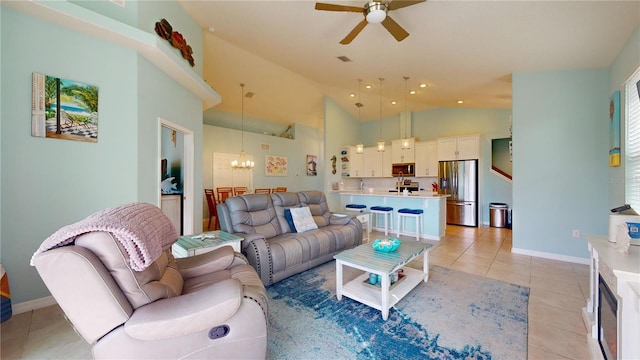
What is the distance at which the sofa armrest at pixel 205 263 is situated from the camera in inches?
73.5

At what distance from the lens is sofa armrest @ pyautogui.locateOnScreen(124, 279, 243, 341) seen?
1114 mm

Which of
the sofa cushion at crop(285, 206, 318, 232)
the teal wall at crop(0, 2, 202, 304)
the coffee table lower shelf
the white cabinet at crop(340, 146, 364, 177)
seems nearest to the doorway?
the teal wall at crop(0, 2, 202, 304)

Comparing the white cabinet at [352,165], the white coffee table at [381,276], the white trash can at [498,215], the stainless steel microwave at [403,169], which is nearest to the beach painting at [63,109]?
the white coffee table at [381,276]

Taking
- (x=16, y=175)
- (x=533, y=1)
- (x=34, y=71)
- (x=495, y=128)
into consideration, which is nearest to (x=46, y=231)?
(x=16, y=175)

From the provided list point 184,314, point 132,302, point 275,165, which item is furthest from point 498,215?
point 132,302

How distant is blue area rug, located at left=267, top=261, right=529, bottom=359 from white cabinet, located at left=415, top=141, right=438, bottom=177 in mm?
4178

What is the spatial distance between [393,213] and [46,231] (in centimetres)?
529

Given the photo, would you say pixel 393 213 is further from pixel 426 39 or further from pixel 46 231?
pixel 46 231

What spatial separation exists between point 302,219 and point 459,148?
482cm

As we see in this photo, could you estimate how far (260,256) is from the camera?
2607mm

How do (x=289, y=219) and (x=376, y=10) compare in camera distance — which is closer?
(x=376, y=10)

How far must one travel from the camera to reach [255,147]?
7652 millimetres

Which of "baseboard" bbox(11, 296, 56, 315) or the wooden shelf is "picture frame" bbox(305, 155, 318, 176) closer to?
the wooden shelf

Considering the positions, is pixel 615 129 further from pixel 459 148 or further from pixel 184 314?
pixel 184 314
